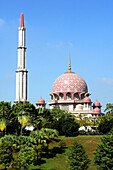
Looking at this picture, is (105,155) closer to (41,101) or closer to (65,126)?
(65,126)

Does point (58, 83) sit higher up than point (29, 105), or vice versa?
point (58, 83)

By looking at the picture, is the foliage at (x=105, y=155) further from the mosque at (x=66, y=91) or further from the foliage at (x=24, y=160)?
the mosque at (x=66, y=91)

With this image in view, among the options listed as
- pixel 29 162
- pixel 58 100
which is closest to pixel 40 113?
pixel 29 162

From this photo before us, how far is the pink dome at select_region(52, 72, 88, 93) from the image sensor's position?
9019 centimetres

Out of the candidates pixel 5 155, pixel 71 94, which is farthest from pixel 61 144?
pixel 71 94

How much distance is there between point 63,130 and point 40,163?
14.1 meters

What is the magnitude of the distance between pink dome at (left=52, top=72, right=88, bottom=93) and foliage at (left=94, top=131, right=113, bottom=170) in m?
53.5

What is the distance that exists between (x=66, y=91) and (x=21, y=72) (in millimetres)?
15694

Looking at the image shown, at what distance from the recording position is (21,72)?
259 ft

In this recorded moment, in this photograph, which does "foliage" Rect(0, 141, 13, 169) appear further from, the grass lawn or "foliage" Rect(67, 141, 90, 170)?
"foliage" Rect(67, 141, 90, 170)

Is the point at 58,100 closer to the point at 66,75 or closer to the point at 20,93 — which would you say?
the point at 66,75

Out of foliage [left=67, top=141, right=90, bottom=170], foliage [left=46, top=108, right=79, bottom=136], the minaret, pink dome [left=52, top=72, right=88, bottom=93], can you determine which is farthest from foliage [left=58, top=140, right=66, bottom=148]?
pink dome [left=52, top=72, right=88, bottom=93]

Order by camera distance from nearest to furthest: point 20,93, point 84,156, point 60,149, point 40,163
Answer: point 84,156 → point 40,163 → point 60,149 → point 20,93

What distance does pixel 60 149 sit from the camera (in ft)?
160
